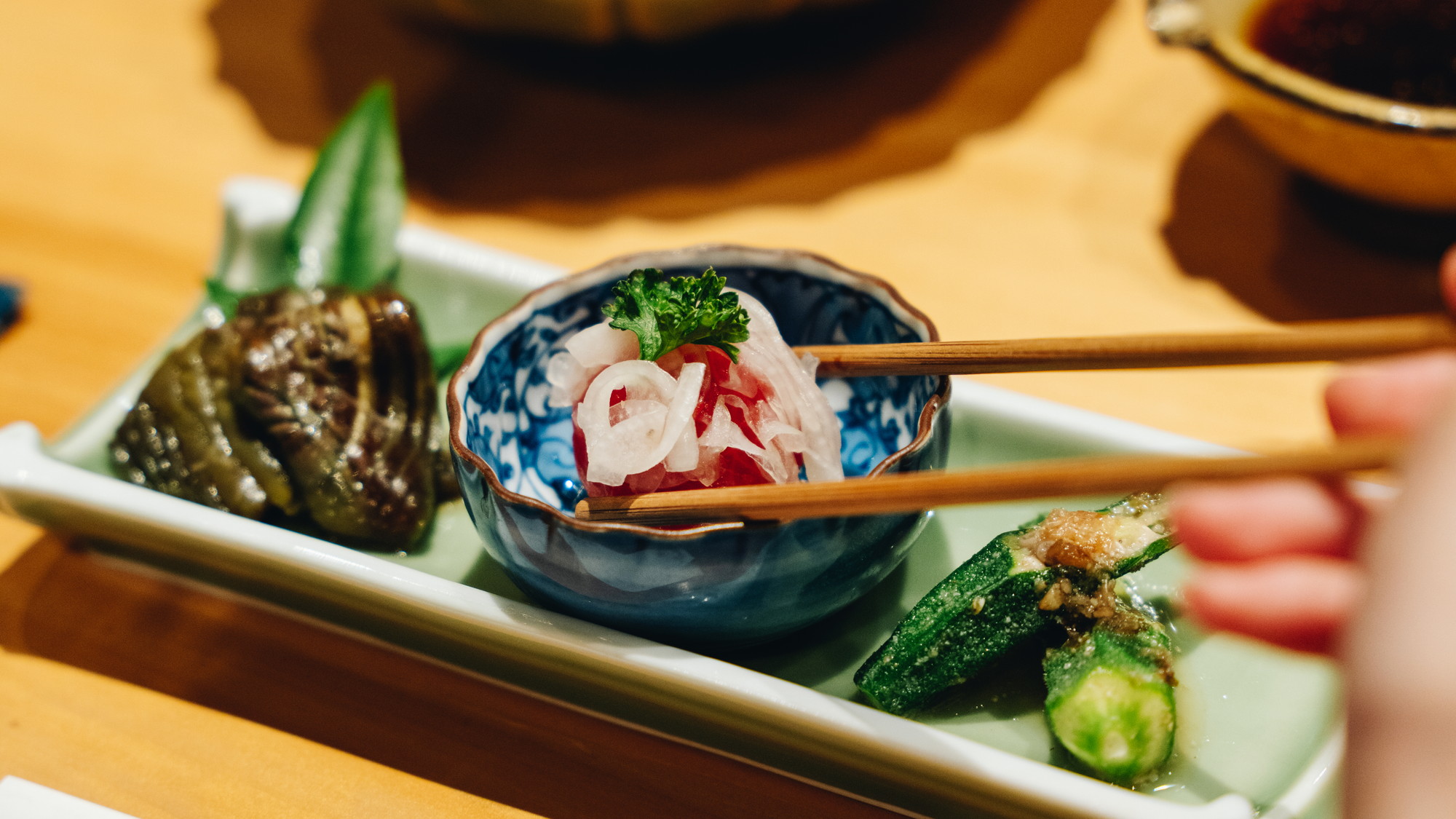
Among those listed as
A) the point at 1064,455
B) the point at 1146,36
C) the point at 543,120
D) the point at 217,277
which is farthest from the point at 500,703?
the point at 1146,36

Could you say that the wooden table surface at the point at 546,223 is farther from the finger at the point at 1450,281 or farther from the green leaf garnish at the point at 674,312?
the finger at the point at 1450,281

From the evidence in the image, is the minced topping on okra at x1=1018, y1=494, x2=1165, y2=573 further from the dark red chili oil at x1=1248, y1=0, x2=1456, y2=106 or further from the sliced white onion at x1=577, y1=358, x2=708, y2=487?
the dark red chili oil at x1=1248, y1=0, x2=1456, y2=106

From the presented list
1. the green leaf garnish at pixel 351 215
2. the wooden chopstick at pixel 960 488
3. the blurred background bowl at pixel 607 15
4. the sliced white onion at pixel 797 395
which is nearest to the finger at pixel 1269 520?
the wooden chopstick at pixel 960 488

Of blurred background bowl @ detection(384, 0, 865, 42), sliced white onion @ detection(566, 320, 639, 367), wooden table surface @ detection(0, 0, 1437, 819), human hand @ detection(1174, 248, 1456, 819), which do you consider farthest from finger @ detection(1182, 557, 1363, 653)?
blurred background bowl @ detection(384, 0, 865, 42)

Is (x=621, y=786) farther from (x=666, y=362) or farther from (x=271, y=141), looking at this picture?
(x=271, y=141)

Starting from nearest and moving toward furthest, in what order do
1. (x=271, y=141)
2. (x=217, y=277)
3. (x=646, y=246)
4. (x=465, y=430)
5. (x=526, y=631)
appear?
(x=526, y=631), (x=465, y=430), (x=217, y=277), (x=646, y=246), (x=271, y=141)
